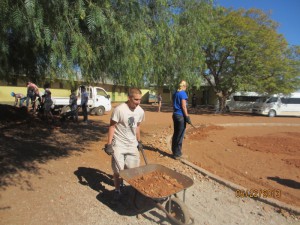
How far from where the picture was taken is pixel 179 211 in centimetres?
356

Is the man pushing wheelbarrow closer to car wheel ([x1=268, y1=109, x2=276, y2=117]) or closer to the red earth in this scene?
the red earth

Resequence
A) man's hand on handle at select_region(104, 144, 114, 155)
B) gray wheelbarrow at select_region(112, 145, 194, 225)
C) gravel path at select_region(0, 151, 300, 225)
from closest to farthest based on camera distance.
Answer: gray wheelbarrow at select_region(112, 145, 194, 225) < gravel path at select_region(0, 151, 300, 225) < man's hand on handle at select_region(104, 144, 114, 155)

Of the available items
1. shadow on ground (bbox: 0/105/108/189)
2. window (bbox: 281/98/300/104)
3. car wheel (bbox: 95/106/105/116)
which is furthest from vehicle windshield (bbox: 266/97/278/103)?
shadow on ground (bbox: 0/105/108/189)

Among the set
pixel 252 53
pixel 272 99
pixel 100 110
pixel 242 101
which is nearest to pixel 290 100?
pixel 272 99

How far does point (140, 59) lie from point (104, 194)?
2.60 metres

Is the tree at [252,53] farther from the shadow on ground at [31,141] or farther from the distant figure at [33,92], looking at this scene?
the shadow on ground at [31,141]

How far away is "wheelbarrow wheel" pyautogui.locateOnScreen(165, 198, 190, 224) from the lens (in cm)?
341

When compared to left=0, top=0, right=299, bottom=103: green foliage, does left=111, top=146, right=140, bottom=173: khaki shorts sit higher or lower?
lower

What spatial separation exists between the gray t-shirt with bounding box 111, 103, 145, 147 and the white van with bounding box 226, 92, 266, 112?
24.9m

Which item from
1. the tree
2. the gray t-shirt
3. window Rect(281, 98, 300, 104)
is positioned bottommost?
the gray t-shirt

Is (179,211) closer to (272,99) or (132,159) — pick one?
(132,159)

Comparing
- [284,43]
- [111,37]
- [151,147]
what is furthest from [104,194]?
[284,43]

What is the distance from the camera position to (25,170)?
5.16m
